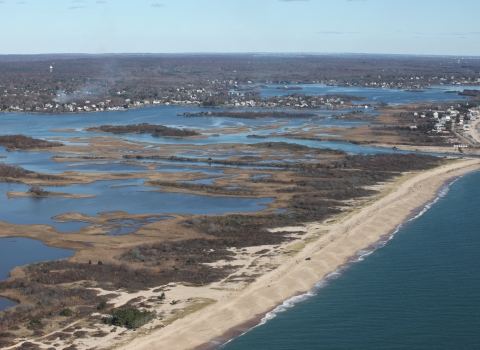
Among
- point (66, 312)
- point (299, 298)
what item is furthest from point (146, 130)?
point (66, 312)

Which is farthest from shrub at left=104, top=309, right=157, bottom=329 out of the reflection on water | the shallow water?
the shallow water

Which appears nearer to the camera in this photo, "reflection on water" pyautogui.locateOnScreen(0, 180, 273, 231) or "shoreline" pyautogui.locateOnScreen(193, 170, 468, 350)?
"shoreline" pyautogui.locateOnScreen(193, 170, 468, 350)

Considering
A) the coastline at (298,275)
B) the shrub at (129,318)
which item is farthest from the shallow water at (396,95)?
the shrub at (129,318)

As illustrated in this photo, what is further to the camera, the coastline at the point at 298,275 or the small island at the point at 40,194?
the small island at the point at 40,194

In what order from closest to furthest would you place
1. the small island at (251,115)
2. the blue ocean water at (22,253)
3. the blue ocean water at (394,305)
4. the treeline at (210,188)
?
the blue ocean water at (394,305) → the blue ocean water at (22,253) → the treeline at (210,188) → the small island at (251,115)

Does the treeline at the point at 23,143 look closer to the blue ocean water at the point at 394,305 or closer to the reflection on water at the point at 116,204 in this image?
the reflection on water at the point at 116,204

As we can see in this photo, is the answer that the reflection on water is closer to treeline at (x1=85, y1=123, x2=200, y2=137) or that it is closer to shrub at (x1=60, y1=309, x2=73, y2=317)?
shrub at (x1=60, y1=309, x2=73, y2=317)
